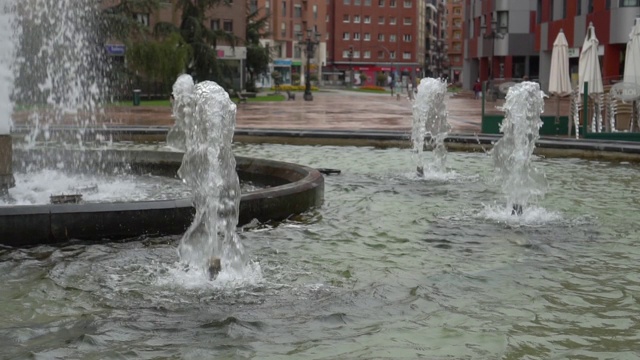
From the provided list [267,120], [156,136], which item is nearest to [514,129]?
[156,136]

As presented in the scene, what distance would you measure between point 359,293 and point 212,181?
149 centimetres

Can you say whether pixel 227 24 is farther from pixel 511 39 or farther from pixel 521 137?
pixel 521 137

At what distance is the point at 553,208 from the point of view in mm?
9961

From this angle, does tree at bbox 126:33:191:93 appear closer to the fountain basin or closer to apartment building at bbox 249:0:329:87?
the fountain basin

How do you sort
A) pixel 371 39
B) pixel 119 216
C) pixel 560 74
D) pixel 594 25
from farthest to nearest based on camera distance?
pixel 371 39
pixel 594 25
pixel 560 74
pixel 119 216

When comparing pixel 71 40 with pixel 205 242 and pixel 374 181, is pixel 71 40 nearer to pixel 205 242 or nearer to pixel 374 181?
pixel 374 181

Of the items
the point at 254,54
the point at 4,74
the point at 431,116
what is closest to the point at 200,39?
the point at 254,54

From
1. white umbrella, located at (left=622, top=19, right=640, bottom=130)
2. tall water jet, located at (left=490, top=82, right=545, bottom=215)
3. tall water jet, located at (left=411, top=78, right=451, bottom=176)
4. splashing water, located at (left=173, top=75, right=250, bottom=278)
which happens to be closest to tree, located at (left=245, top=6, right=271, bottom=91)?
white umbrella, located at (left=622, top=19, right=640, bottom=130)

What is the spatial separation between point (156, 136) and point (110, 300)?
13859 mm

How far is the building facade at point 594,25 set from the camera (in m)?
38.5

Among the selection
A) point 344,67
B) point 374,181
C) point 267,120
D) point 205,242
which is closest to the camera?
point 205,242

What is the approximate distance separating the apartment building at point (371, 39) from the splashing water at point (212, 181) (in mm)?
103242

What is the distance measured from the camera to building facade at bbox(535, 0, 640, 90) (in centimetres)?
3853

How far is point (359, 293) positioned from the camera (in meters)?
6.18
